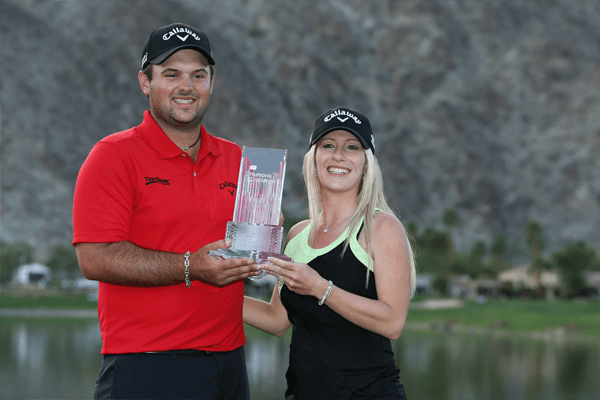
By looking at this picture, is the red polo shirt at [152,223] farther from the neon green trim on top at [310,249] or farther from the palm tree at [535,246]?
the palm tree at [535,246]

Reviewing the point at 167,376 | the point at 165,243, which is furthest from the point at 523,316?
the point at 165,243

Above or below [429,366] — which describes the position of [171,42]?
above

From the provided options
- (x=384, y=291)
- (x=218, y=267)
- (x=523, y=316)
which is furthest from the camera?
(x=523, y=316)

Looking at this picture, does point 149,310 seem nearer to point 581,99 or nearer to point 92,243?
point 92,243

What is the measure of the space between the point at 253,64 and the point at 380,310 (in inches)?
6974

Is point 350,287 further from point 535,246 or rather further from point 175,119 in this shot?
point 535,246

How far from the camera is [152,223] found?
17.9ft

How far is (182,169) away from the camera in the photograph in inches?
223

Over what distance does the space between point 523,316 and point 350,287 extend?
75768 mm

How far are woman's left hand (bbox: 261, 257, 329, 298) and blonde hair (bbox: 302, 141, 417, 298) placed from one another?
0.51m

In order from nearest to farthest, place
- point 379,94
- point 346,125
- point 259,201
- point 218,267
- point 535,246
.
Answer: point 218,267 → point 259,201 → point 346,125 → point 535,246 → point 379,94

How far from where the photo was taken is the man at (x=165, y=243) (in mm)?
5121

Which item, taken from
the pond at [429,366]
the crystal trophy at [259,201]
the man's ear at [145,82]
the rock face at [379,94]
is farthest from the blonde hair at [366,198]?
the rock face at [379,94]

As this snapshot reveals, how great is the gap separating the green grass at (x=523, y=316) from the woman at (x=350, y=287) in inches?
2721
